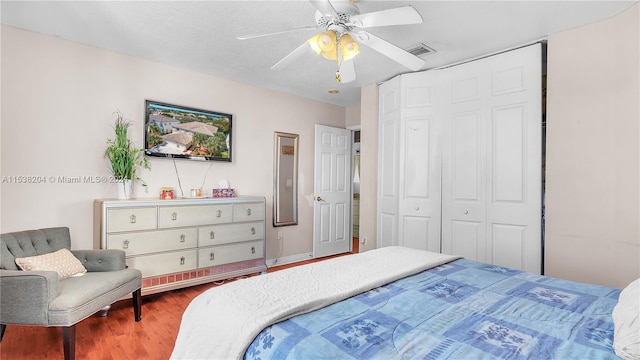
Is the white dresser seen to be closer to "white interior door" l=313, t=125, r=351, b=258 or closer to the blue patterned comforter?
"white interior door" l=313, t=125, r=351, b=258

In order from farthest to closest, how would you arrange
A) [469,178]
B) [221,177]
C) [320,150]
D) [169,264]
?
[320,150]
[221,177]
[469,178]
[169,264]

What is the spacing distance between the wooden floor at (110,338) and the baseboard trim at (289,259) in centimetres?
157

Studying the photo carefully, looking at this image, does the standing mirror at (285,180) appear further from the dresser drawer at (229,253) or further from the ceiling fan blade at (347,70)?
the ceiling fan blade at (347,70)

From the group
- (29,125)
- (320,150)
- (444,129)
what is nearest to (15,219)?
(29,125)

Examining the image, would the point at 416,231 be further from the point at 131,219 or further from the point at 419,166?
the point at 131,219

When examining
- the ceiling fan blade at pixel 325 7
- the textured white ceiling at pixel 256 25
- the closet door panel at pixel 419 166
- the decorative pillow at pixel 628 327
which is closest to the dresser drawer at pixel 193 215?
the textured white ceiling at pixel 256 25

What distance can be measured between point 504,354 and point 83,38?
375 centimetres

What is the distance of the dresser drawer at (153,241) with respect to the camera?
Answer: 275 centimetres

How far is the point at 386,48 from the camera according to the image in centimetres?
211

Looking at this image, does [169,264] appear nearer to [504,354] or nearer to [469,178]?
[504,354]

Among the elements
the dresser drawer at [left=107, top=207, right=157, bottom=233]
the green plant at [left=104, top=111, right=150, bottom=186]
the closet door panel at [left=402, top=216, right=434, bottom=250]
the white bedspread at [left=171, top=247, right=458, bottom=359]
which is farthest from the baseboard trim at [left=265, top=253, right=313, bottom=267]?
the white bedspread at [left=171, top=247, right=458, bottom=359]

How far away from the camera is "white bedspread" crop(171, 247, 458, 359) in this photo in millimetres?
1124

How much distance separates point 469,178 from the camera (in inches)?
128

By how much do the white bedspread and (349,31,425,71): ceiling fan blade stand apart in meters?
1.40
